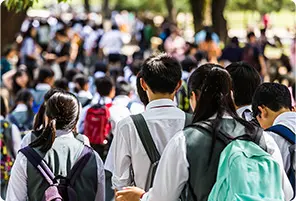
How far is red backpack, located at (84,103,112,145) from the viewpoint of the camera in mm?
6473

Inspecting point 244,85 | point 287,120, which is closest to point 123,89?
point 244,85

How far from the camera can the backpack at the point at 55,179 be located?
11.8ft

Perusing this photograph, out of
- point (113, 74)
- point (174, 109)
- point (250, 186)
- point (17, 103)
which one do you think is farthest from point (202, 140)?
point (113, 74)

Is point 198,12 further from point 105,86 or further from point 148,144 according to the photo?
point 148,144

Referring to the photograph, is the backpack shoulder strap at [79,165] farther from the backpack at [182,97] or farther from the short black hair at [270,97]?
the backpack at [182,97]

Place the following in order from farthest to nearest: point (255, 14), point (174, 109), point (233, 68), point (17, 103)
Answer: point (255, 14), point (17, 103), point (233, 68), point (174, 109)

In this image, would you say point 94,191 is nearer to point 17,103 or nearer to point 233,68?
point 233,68

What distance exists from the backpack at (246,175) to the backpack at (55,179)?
956 mm

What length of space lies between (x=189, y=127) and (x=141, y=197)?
48 centimetres

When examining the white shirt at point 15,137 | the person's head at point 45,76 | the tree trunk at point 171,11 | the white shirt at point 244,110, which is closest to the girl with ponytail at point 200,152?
the white shirt at point 244,110

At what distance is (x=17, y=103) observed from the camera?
7371 mm

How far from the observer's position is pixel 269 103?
4.26 metres

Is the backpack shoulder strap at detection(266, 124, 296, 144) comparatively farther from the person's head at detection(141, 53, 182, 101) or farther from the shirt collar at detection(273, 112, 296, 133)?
the person's head at detection(141, 53, 182, 101)

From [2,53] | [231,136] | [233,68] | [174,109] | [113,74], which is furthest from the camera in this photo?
[2,53]
